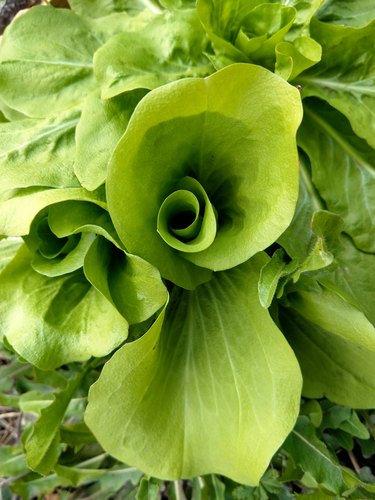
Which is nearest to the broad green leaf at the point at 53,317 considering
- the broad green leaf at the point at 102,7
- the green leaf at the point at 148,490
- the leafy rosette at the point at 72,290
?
the leafy rosette at the point at 72,290

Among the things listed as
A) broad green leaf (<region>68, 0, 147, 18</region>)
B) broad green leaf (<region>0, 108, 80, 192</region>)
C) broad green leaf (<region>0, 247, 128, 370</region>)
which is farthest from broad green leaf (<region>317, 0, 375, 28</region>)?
broad green leaf (<region>0, 247, 128, 370</region>)

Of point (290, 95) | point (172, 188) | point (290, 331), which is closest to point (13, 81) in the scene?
point (172, 188)

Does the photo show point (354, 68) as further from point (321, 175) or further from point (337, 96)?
point (321, 175)

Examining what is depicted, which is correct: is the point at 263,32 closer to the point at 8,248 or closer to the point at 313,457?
the point at 8,248

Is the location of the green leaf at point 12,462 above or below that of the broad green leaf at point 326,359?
below

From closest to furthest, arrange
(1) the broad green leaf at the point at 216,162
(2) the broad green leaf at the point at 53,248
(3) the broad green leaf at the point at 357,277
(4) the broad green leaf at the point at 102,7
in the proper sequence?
1. (1) the broad green leaf at the point at 216,162
2. (2) the broad green leaf at the point at 53,248
3. (3) the broad green leaf at the point at 357,277
4. (4) the broad green leaf at the point at 102,7

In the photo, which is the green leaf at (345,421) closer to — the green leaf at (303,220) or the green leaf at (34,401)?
the green leaf at (303,220)

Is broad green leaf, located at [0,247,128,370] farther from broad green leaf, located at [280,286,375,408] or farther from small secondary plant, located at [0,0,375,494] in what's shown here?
broad green leaf, located at [280,286,375,408]
